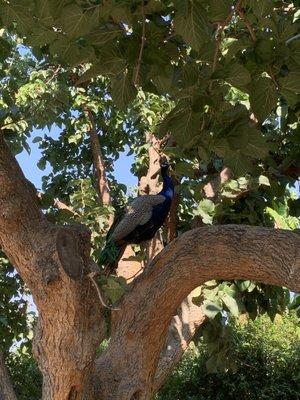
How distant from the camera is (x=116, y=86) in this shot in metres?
2.13

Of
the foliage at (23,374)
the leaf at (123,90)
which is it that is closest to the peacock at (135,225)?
the leaf at (123,90)

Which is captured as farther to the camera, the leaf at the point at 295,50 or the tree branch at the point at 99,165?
the tree branch at the point at 99,165

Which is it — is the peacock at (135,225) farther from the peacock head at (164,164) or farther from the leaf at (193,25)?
the leaf at (193,25)

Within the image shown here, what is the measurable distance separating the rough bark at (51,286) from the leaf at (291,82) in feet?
4.95

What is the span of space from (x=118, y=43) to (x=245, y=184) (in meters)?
2.31

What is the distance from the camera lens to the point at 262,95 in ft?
6.72

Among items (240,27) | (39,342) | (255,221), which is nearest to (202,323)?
(255,221)

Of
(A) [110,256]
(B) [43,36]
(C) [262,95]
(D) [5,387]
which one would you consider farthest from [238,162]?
(D) [5,387]

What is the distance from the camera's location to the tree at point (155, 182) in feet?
6.47

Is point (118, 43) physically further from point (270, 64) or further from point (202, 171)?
point (202, 171)

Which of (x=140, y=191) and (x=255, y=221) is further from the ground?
(x=140, y=191)

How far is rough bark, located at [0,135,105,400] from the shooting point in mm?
3146

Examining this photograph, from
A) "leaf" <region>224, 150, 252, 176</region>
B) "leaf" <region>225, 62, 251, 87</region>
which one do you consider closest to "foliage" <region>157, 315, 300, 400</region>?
"leaf" <region>224, 150, 252, 176</region>

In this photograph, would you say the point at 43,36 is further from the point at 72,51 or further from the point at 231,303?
the point at 231,303
